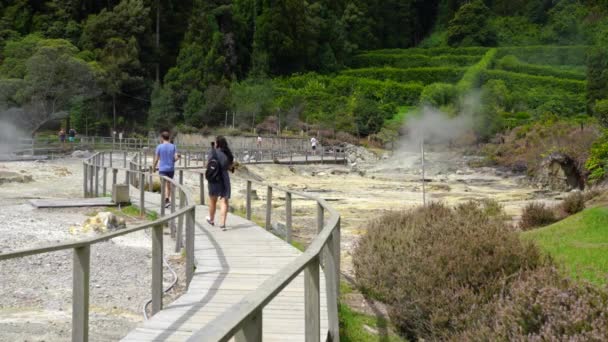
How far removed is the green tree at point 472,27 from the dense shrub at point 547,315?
82103 mm

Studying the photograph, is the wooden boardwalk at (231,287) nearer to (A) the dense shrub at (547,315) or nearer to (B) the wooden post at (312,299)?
(B) the wooden post at (312,299)

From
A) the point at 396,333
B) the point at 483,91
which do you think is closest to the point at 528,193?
the point at 396,333

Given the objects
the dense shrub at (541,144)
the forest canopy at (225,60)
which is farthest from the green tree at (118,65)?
the dense shrub at (541,144)

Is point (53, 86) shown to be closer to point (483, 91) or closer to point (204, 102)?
point (204, 102)

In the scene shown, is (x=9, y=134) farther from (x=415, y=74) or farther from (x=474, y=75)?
(x=415, y=74)

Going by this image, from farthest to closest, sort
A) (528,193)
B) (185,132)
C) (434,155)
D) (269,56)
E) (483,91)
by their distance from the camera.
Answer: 1. (269,56)
2. (483,91)
3. (185,132)
4. (434,155)
5. (528,193)

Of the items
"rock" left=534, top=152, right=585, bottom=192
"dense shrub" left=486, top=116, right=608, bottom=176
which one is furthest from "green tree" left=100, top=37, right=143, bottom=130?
"rock" left=534, top=152, right=585, bottom=192

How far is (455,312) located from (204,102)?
53575 mm

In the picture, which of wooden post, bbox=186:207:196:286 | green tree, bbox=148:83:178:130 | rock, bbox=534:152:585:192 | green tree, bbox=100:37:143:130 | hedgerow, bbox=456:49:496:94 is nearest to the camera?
wooden post, bbox=186:207:196:286

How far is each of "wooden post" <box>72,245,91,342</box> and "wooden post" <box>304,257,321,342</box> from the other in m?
1.52

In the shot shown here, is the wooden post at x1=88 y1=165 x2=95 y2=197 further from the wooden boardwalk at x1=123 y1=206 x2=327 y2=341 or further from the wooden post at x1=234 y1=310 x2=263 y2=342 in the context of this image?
the wooden post at x1=234 y1=310 x2=263 y2=342

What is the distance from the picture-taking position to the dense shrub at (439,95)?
208ft

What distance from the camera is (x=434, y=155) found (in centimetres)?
5103

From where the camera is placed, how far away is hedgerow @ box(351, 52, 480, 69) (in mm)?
77375
